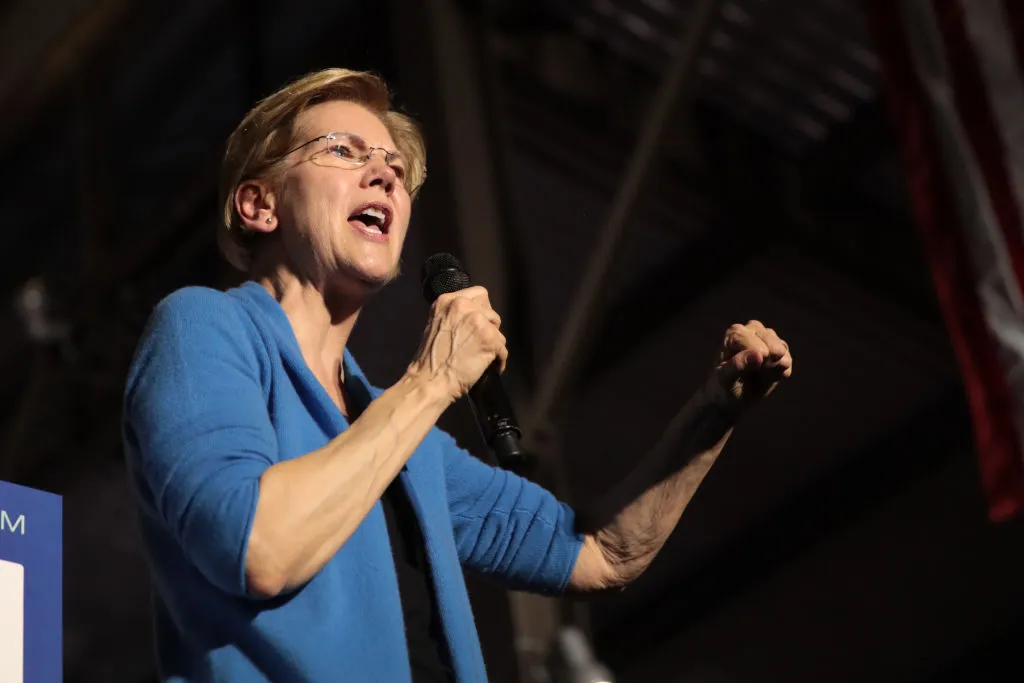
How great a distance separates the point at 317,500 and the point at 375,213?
46 centimetres

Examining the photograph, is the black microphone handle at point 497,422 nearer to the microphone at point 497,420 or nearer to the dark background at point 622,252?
the microphone at point 497,420

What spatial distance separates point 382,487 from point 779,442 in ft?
19.5

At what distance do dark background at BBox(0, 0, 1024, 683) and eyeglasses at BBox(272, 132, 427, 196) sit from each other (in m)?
2.16

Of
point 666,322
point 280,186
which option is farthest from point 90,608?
point 280,186

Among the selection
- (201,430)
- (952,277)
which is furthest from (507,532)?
(952,277)

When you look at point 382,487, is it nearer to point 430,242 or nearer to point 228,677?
point 228,677

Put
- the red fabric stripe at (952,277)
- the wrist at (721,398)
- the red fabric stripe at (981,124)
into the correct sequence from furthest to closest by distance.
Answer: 1. the red fabric stripe at (981,124)
2. the red fabric stripe at (952,277)
3. the wrist at (721,398)

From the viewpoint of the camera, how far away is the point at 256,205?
1.70m

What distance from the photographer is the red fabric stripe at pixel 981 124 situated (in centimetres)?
292

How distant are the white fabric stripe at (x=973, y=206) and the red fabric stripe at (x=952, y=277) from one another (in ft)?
0.06

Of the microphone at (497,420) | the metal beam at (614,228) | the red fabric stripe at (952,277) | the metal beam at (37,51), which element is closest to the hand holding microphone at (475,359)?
the microphone at (497,420)

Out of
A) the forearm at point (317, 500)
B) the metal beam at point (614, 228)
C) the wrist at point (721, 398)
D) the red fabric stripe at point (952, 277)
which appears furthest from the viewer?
the metal beam at point (614, 228)

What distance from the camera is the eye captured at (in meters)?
1.68

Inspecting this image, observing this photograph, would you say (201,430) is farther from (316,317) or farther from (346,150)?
(346,150)
